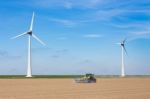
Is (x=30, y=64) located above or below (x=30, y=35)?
below

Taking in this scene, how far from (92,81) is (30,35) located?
41233 mm

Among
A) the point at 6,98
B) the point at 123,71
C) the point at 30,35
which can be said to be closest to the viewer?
the point at 6,98

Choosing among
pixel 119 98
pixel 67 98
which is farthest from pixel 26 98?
pixel 119 98

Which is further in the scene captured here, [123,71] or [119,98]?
[123,71]

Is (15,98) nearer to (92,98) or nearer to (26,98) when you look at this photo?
(26,98)

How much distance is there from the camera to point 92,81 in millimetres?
67875

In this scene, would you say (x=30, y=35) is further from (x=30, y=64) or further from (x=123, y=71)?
(x=123, y=71)

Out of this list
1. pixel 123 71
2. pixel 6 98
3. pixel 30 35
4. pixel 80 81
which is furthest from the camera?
pixel 123 71

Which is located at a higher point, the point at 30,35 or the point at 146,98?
the point at 30,35

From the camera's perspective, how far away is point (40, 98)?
28.7 metres

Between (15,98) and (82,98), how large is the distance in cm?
567

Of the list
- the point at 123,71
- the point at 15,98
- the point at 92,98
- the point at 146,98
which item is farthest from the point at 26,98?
the point at 123,71

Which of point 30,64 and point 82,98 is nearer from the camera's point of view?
point 82,98

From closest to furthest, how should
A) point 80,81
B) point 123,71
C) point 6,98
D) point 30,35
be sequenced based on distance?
point 6,98
point 80,81
point 30,35
point 123,71
